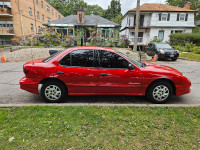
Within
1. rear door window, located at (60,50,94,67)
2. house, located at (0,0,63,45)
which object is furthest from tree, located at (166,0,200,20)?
rear door window, located at (60,50,94,67)

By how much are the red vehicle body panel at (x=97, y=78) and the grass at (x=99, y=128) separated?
633mm

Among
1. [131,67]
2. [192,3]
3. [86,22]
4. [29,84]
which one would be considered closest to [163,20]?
[86,22]

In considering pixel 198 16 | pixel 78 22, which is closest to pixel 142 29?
pixel 78 22

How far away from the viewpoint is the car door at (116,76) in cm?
369

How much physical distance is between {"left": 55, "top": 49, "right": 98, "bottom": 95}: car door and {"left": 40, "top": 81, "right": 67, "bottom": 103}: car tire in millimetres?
188

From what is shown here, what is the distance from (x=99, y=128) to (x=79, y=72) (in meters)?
1.64

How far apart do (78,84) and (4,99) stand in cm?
239

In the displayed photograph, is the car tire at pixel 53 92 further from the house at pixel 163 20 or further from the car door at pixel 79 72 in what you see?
the house at pixel 163 20

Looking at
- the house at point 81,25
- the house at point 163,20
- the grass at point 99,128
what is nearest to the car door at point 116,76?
the grass at point 99,128

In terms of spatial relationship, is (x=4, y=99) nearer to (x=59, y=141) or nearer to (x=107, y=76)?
(x=59, y=141)

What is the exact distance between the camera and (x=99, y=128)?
2.61 m

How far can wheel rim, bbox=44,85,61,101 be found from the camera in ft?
12.2

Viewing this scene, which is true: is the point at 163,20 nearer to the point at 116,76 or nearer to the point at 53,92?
the point at 116,76

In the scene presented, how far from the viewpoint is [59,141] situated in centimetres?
225
